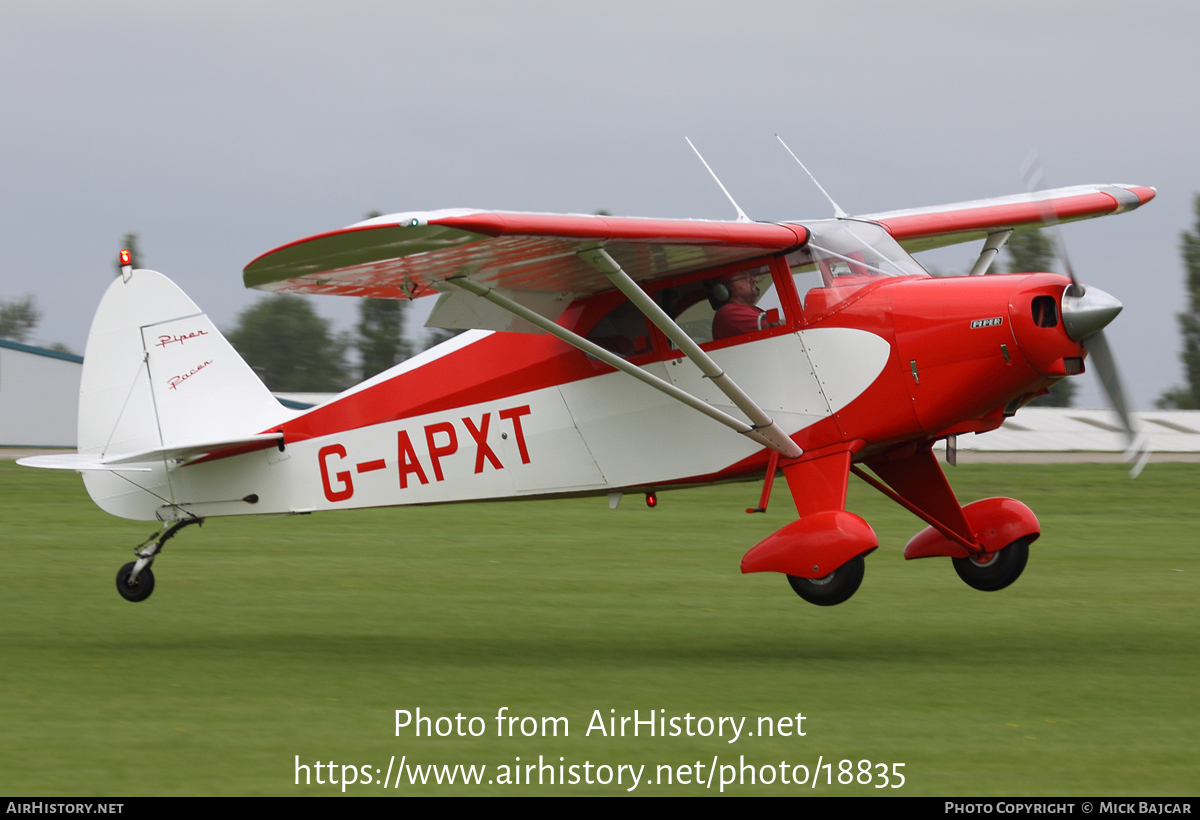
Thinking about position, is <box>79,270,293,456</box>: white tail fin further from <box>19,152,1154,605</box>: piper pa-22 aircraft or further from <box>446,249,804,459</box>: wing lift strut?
<box>446,249,804,459</box>: wing lift strut

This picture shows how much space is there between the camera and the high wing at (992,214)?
11805mm

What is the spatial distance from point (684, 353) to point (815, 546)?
1.65 metres

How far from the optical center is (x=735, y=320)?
9.57 m

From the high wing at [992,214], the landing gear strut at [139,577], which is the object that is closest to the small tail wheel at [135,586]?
the landing gear strut at [139,577]

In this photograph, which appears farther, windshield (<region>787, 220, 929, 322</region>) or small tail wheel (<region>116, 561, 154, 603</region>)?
small tail wheel (<region>116, 561, 154, 603</region>)

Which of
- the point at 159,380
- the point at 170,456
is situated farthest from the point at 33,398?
the point at 170,456

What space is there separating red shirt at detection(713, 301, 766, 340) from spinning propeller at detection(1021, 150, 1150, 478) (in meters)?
2.12

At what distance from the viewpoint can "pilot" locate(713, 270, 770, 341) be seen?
9.55m

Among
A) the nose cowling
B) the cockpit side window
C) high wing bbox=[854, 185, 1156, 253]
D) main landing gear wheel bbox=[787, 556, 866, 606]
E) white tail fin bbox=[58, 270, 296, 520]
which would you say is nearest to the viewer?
the nose cowling

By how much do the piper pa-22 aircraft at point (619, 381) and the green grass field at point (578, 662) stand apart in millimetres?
977

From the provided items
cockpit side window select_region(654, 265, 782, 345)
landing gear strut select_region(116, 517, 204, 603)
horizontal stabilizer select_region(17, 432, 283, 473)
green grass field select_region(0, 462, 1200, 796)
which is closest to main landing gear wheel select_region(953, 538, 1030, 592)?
green grass field select_region(0, 462, 1200, 796)

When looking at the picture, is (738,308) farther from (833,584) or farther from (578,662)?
(578,662)

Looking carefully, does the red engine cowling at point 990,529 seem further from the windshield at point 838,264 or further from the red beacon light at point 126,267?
the red beacon light at point 126,267

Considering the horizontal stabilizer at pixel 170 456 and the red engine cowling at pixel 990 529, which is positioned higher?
the horizontal stabilizer at pixel 170 456
